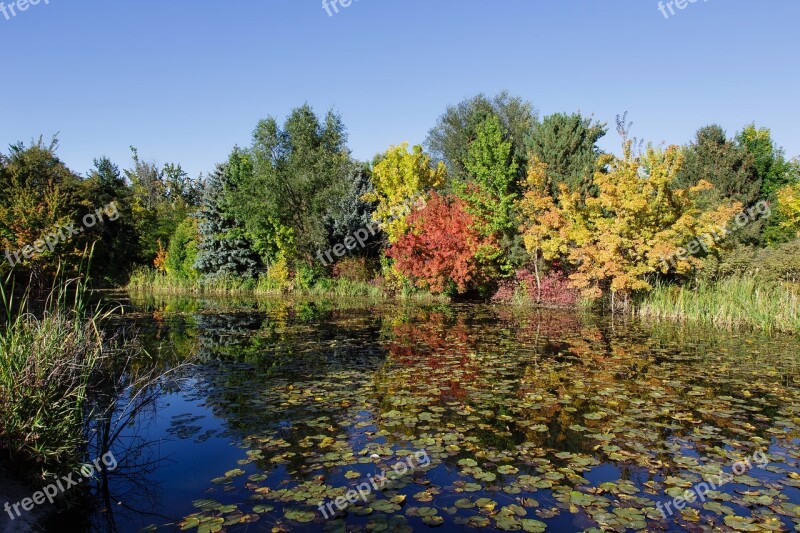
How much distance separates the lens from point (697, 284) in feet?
53.8

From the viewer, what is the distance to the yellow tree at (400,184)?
24891 millimetres

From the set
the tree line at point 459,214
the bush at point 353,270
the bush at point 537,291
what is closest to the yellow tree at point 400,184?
the tree line at point 459,214

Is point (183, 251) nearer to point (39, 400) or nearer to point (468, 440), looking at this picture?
point (39, 400)

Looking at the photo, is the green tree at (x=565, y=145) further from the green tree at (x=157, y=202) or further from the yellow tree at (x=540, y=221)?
the green tree at (x=157, y=202)

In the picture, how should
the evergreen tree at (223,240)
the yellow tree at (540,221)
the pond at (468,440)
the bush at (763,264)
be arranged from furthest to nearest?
the evergreen tree at (223,240), the yellow tree at (540,221), the bush at (763,264), the pond at (468,440)

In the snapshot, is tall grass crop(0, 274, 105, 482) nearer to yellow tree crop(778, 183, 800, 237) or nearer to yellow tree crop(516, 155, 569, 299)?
yellow tree crop(516, 155, 569, 299)

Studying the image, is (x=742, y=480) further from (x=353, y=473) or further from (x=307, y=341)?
(x=307, y=341)

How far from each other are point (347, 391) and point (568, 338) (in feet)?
21.7

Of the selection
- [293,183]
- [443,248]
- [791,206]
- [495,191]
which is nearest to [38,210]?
[293,183]

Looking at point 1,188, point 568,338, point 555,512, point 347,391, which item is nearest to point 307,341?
point 347,391

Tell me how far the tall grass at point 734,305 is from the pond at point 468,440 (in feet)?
6.90

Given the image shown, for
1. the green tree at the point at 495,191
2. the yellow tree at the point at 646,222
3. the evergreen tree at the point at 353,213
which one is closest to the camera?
the yellow tree at the point at 646,222

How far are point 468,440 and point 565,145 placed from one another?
704 inches

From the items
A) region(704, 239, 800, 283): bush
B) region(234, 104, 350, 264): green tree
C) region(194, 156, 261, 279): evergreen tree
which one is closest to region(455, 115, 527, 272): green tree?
region(704, 239, 800, 283): bush
